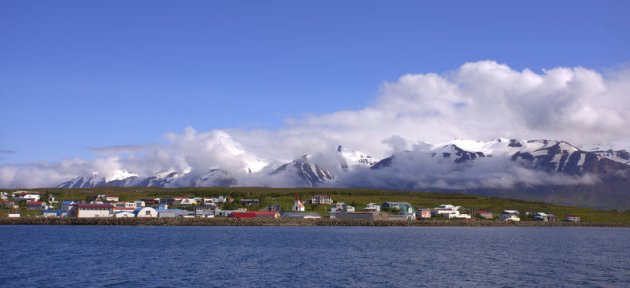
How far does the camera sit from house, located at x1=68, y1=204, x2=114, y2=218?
146 meters

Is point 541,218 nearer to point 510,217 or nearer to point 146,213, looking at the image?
point 510,217

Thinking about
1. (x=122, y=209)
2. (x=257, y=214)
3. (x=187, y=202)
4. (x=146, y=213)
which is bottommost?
(x=257, y=214)

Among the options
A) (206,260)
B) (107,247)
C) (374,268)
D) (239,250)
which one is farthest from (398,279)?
(107,247)

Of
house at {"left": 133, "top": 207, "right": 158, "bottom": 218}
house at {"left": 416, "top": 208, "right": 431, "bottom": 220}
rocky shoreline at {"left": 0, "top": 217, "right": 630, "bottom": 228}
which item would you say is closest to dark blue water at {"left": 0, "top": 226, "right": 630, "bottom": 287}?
rocky shoreline at {"left": 0, "top": 217, "right": 630, "bottom": 228}

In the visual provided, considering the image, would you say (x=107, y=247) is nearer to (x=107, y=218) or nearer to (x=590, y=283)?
(x=590, y=283)

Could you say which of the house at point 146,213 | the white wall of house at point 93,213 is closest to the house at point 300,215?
the house at point 146,213

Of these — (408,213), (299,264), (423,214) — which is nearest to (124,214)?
(408,213)

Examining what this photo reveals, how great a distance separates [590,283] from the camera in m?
44.8

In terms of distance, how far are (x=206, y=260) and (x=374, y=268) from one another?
17.3 m

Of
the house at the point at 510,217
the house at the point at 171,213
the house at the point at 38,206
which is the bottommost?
the house at the point at 510,217

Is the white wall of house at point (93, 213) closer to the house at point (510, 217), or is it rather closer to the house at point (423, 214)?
the house at point (423, 214)

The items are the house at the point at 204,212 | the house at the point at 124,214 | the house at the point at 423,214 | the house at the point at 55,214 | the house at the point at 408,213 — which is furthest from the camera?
the house at the point at 423,214

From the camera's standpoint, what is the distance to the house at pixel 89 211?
146m

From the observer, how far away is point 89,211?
5817 inches
